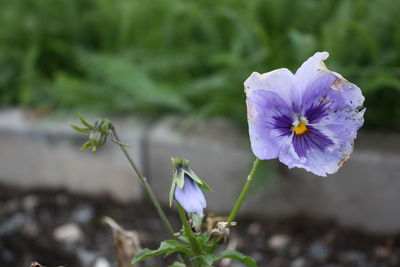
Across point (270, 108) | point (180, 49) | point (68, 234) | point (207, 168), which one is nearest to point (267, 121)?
point (270, 108)

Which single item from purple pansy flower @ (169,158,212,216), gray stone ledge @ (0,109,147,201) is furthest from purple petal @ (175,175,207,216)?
gray stone ledge @ (0,109,147,201)

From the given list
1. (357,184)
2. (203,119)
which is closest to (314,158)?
(357,184)

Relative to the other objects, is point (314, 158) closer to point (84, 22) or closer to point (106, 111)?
point (106, 111)

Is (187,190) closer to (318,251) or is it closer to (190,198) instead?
(190,198)

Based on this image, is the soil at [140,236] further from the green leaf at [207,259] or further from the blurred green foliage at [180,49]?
the green leaf at [207,259]

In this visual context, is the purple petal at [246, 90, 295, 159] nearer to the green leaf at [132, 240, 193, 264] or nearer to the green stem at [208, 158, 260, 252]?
the green stem at [208, 158, 260, 252]

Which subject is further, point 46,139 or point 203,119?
point 46,139

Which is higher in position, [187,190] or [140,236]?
[140,236]
